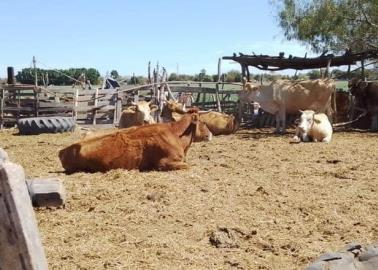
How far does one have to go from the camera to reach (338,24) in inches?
667

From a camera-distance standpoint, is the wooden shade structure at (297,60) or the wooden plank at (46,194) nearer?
the wooden plank at (46,194)

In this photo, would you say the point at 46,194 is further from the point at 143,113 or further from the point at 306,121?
the point at 143,113

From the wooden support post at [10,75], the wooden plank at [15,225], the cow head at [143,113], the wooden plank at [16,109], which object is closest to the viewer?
the wooden plank at [15,225]

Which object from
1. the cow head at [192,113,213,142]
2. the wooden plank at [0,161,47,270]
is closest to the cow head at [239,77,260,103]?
the cow head at [192,113,213,142]

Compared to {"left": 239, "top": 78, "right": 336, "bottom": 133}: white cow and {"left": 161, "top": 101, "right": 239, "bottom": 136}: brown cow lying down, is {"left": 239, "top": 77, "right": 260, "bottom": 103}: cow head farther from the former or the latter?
{"left": 161, "top": 101, "right": 239, "bottom": 136}: brown cow lying down

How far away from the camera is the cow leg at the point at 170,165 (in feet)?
26.8

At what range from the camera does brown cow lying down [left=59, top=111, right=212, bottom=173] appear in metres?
7.91

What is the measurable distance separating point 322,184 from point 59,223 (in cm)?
380

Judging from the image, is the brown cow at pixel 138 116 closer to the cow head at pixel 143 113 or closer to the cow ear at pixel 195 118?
the cow head at pixel 143 113

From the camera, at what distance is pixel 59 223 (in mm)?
5324

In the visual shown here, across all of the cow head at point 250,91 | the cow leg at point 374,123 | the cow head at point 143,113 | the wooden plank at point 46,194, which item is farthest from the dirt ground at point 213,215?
the cow leg at point 374,123

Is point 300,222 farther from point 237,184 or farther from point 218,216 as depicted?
point 237,184

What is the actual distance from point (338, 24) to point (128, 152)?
1136 cm

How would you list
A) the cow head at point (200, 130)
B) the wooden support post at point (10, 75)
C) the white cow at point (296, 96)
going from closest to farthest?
the cow head at point (200, 130), the white cow at point (296, 96), the wooden support post at point (10, 75)
